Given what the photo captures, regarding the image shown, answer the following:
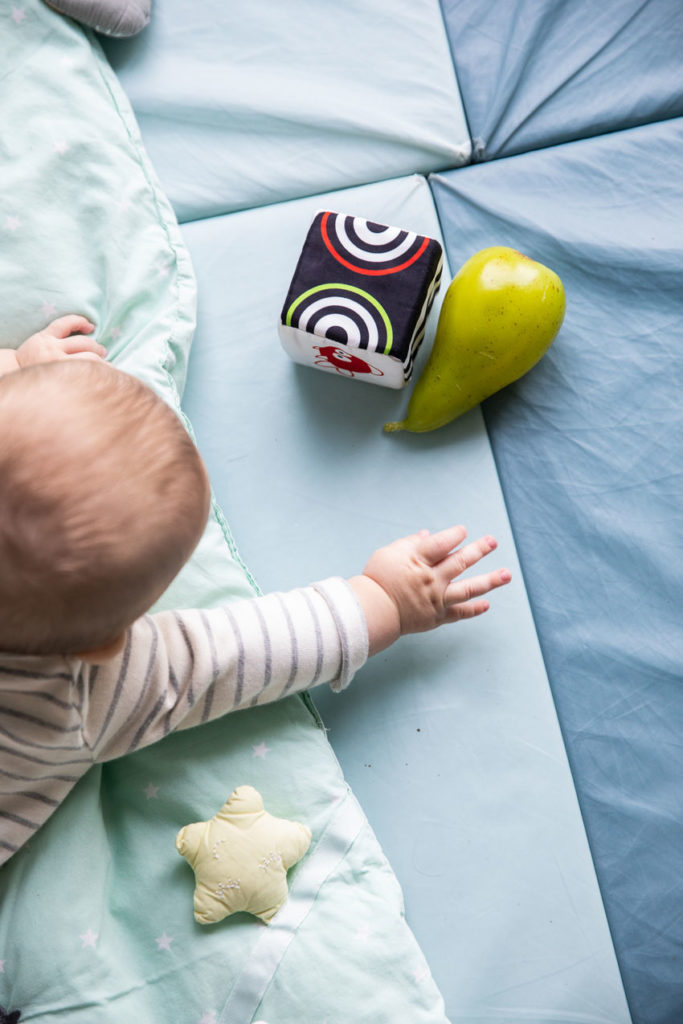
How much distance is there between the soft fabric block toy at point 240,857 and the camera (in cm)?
65

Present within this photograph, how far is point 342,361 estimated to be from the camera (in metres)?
0.77

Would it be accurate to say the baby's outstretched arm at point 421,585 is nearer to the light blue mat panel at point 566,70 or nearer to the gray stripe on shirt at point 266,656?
the gray stripe on shirt at point 266,656

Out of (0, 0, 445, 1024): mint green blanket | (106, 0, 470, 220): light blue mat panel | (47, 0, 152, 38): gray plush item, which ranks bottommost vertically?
(0, 0, 445, 1024): mint green blanket

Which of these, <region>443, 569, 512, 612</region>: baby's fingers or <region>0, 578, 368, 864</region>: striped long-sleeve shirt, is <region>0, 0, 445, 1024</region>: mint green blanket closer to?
<region>0, 578, 368, 864</region>: striped long-sleeve shirt

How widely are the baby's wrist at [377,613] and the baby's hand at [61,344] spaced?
12.1 inches

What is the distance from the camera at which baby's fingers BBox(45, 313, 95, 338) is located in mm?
765

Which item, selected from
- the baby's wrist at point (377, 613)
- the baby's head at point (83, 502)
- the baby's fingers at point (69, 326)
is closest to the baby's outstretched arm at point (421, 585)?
→ the baby's wrist at point (377, 613)

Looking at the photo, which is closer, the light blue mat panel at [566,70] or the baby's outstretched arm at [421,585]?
the baby's outstretched arm at [421,585]

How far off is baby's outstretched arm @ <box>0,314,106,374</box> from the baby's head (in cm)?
20

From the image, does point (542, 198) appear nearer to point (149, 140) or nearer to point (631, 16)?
point (631, 16)

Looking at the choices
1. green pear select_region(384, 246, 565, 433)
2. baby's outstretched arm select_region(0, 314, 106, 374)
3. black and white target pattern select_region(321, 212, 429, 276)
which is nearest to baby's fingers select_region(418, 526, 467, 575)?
green pear select_region(384, 246, 565, 433)

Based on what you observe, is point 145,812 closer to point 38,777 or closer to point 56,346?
point 38,777

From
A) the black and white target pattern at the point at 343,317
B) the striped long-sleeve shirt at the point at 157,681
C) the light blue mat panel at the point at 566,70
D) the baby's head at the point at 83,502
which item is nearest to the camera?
the baby's head at the point at 83,502

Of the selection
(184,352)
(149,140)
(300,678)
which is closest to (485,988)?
(300,678)
